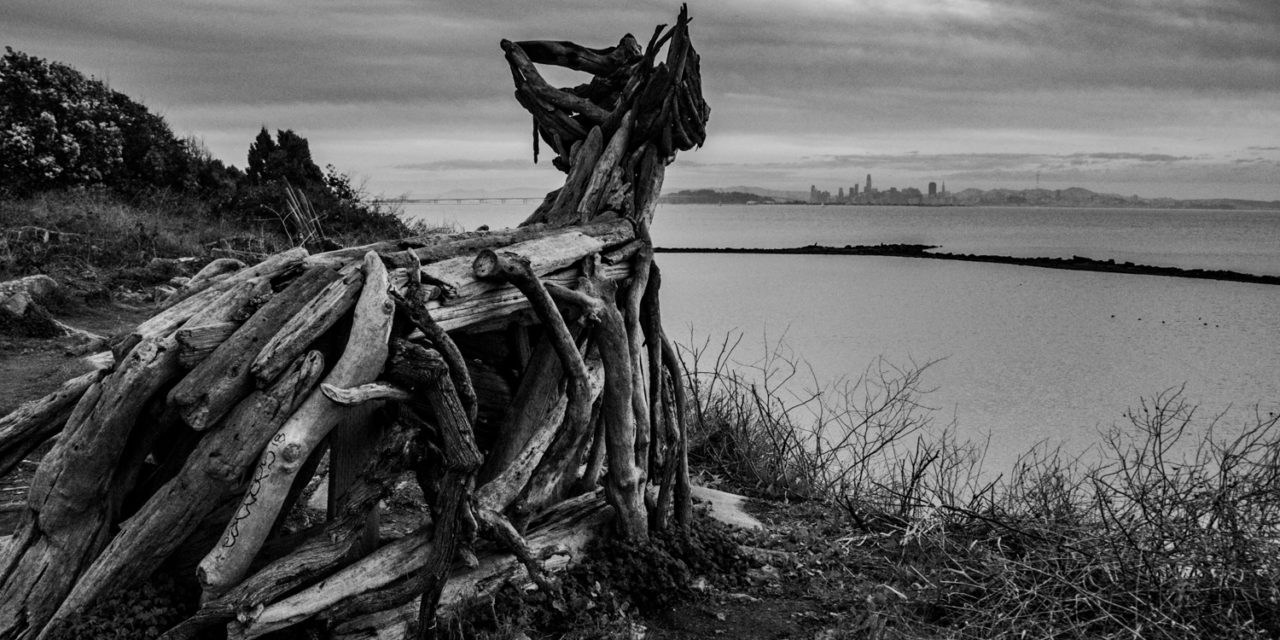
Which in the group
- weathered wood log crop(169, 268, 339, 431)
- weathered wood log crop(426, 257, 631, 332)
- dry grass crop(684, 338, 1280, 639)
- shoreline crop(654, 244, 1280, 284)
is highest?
weathered wood log crop(426, 257, 631, 332)

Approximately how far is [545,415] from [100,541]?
1987 millimetres

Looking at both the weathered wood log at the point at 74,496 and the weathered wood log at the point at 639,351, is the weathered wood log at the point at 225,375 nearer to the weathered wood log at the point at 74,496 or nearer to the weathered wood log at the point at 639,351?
the weathered wood log at the point at 74,496

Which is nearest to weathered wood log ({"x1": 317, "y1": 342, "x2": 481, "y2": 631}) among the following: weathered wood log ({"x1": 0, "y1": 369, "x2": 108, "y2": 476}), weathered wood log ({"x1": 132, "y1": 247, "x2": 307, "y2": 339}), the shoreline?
weathered wood log ({"x1": 132, "y1": 247, "x2": 307, "y2": 339})

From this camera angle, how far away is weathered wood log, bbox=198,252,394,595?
12.4 feet

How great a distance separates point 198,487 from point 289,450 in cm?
41

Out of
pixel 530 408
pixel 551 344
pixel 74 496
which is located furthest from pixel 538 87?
pixel 74 496

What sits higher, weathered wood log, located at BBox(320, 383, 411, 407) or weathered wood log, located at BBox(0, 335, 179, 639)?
weathered wood log, located at BBox(320, 383, 411, 407)

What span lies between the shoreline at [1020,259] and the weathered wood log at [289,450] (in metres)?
13.7

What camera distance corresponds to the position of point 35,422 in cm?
436

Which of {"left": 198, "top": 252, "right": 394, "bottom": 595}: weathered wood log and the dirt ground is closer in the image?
{"left": 198, "top": 252, "right": 394, "bottom": 595}: weathered wood log

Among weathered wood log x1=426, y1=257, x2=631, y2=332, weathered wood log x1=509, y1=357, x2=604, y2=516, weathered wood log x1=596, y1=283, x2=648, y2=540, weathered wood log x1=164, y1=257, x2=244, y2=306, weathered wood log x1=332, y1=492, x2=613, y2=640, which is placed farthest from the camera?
weathered wood log x1=596, y1=283, x2=648, y2=540

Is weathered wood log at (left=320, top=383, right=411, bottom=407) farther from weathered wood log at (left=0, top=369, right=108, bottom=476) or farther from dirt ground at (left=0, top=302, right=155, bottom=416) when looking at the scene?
dirt ground at (left=0, top=302, right=155, bottom=416)

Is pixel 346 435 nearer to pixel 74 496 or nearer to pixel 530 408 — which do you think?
pixel 530 408

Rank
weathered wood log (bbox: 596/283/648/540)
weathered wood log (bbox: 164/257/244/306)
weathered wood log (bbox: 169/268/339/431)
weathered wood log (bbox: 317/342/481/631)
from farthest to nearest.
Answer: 1. weathered wood log (bbox: 596/283/648/540)
2. weathered wood log (bbox: 164/257/244/306)
3. weathered wood log (bbox: 317/342/481/631)
4. weathered wood log (bbox: 169/268/339/431)
